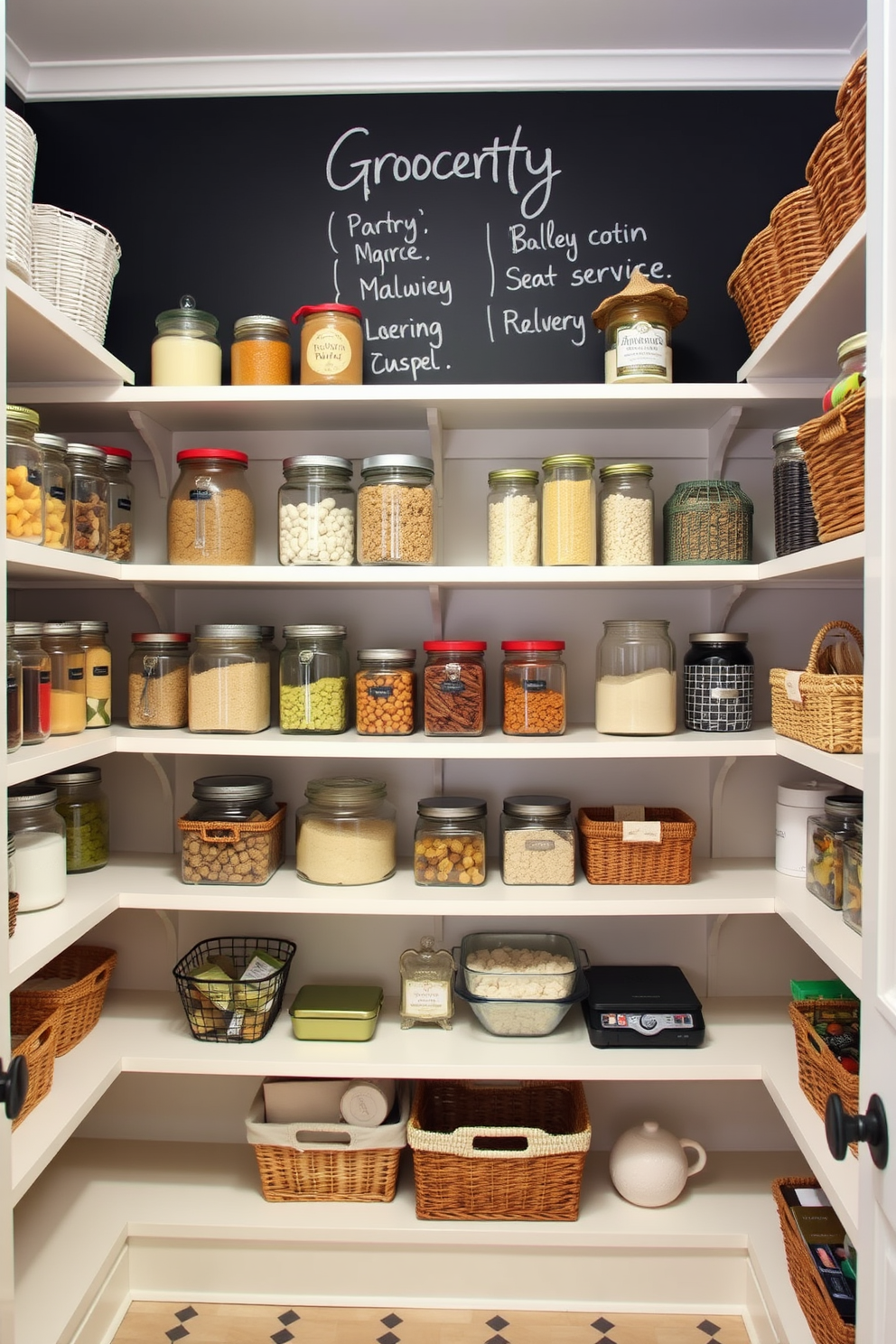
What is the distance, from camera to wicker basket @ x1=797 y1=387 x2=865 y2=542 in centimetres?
123

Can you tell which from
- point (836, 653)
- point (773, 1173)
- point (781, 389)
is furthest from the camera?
point (773, 1173)

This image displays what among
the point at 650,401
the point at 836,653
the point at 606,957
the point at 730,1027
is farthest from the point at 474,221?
the point at 730,1027

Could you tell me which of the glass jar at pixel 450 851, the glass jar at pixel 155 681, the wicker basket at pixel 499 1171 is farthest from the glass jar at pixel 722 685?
the glass jar at pixel 155 681

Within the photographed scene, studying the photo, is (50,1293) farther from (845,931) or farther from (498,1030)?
(845,931)

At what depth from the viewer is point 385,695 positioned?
197cm

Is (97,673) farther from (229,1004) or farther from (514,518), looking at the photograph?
(514,518)

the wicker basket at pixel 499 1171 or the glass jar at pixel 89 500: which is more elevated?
the glass jar at pixel 89 500

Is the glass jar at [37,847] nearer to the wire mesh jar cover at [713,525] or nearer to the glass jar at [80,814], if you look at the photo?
the glass jar at [80,814]

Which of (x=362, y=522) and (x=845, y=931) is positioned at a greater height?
(x=362, y=522)

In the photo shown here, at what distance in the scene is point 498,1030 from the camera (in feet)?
6.61

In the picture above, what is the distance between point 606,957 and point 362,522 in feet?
3.88

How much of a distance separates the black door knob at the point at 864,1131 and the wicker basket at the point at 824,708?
599mm

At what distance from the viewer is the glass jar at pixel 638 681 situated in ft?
6.41

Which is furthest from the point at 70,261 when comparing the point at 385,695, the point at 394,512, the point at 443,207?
the point at 385,695
